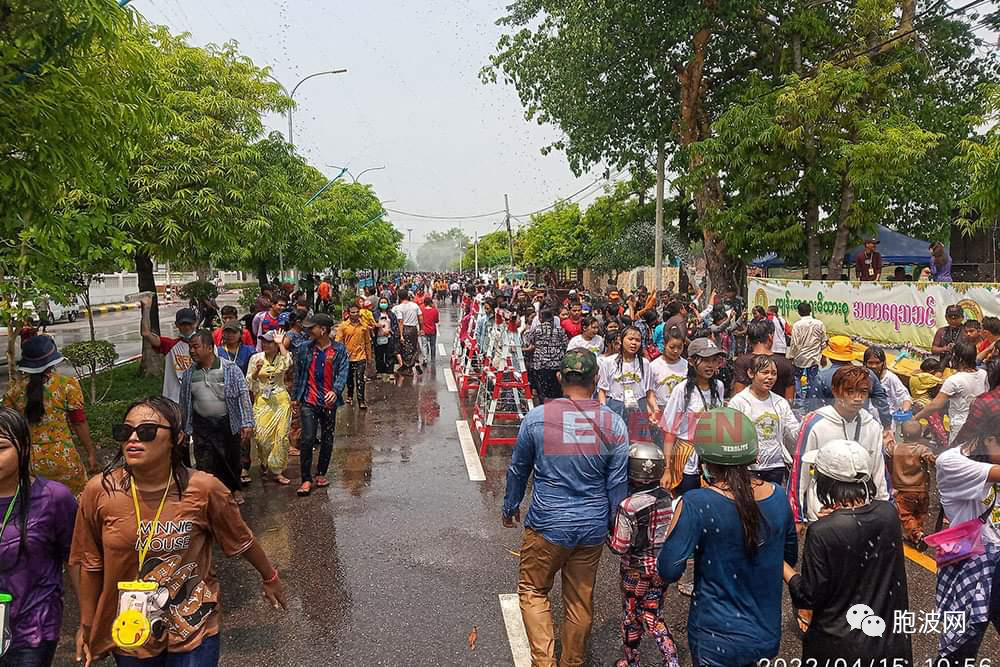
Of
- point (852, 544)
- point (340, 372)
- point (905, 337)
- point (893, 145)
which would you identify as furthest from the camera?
point (893, 145)

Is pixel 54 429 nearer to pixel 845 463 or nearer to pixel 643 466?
pixel 643 466

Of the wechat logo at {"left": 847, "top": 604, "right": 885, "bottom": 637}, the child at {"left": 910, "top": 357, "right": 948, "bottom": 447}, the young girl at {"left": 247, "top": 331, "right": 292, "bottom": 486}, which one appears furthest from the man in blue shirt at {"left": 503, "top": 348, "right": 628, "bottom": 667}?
the child at {"left": 910, "top": 357, "right": 948, "bottom": 447}

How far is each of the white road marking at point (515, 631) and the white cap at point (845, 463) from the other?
79.8 inches

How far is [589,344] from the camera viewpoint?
877 cm

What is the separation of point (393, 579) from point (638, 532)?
213cm

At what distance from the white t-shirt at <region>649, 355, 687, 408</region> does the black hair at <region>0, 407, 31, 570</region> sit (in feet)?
15.9

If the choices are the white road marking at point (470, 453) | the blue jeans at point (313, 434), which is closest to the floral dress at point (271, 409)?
the blue jeans at point (313, 434)

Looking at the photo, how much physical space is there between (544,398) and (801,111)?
390 inches

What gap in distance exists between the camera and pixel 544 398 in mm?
Result: 9680

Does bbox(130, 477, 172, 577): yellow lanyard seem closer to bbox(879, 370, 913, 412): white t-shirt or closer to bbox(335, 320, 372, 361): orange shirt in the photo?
bbox(879, 370, 913, 412): white t-shirt

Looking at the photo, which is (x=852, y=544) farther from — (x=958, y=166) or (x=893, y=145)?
(x=958, y=166)

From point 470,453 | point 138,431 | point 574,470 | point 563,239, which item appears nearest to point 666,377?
point 470,453

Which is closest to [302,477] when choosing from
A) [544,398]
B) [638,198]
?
[544,398]

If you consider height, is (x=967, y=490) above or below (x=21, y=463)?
below
